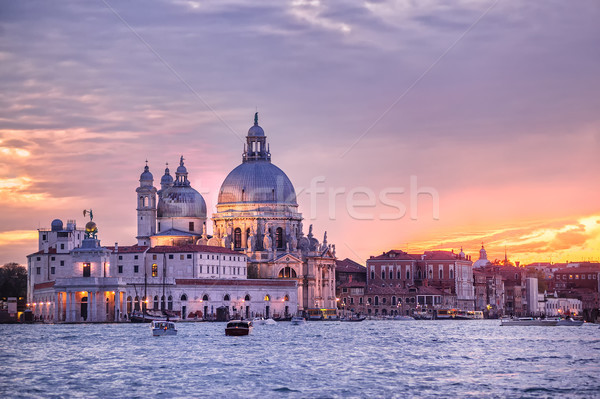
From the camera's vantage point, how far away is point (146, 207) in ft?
432

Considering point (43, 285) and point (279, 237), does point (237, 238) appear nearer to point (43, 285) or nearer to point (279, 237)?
point (279, 237)

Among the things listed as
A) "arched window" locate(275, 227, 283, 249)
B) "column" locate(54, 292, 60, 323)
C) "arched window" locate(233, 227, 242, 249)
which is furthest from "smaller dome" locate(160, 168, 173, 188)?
"column" locate(54, 292, 60, 323)

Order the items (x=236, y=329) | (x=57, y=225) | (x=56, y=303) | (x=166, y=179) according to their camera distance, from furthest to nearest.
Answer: (x=166, y=179)
(x=57, y=225)
(x=56, y=303)
(x=236, y=329)

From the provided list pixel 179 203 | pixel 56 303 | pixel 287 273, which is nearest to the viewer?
pixel 56 303

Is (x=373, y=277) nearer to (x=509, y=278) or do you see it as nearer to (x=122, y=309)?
(x=509, y=278)

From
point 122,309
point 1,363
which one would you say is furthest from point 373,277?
point 1,363

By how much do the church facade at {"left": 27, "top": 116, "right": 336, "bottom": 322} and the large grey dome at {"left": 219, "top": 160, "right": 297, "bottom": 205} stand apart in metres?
0.12

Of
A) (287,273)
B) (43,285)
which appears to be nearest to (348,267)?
(287,273)

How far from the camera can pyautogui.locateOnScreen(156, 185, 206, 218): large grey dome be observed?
13450 centimetres

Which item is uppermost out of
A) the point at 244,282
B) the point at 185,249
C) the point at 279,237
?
the point at 279,237

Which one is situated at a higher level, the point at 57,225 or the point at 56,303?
the point at 57,225

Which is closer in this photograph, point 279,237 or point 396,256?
point 279,237

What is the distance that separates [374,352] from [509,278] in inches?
5072

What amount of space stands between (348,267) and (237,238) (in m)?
24.7
